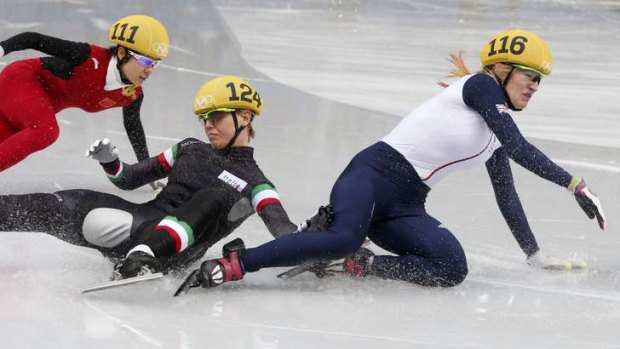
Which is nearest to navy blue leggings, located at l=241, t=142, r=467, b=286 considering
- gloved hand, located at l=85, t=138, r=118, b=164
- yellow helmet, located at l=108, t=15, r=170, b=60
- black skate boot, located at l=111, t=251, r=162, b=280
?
black skate boot, located at l=111, t=251, r=162, b=280

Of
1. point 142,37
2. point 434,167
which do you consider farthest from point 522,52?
point 142,37

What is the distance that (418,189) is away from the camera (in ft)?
17.7

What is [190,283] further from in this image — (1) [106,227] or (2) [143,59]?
(2) [143,59]

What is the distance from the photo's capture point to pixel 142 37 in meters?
6.33

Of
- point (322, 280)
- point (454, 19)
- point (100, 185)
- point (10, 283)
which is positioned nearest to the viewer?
point (10, 283)

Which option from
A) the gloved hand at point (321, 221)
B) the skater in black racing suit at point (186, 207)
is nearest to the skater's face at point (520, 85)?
the gloved hand at point (321, 221)

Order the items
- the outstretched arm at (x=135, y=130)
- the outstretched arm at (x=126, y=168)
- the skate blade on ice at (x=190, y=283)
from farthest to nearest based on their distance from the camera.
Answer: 1. the outstretched arm at (x=135, y=130)
2. the outstretched arm at (x=126, y=168)
3. the skate blade on ice at (x=190, y=283)

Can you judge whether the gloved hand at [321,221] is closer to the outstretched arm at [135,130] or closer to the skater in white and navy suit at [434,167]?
the skater in white and navy suit at [434,167]

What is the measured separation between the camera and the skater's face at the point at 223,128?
5281mm

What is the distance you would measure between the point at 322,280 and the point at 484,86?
1.07 m

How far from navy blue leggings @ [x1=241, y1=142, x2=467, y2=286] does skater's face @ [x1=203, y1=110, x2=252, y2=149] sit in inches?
18.9

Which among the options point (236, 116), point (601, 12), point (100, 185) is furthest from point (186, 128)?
point (601, 12)

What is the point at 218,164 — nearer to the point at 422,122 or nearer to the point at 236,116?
the point at 236,116

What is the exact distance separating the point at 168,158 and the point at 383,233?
101cm
